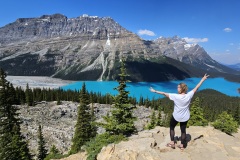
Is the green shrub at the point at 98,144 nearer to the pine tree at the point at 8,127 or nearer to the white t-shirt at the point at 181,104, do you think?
the white t-shirt at the point at 181,104

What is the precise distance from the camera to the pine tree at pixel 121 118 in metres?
18.7

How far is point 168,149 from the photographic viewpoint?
14102 mm

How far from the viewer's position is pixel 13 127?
32.5 meters

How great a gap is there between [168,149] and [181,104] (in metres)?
3.42

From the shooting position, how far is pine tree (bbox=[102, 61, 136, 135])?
18703mm

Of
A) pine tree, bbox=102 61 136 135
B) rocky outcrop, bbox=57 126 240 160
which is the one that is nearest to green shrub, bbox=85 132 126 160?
rocky outcrop, bbox=57 126 240 160

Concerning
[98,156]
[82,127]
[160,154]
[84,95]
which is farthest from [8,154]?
[160,154]

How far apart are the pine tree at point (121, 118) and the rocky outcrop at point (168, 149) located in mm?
2217

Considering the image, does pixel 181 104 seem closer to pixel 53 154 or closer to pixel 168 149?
pixel 168 149

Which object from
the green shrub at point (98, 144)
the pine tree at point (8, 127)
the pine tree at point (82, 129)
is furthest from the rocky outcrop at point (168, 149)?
the pine tree at point (82, 129)

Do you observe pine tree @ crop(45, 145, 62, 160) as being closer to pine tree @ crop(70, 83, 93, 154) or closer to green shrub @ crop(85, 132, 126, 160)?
pine tree @ crop(70, 83, 93, 154)

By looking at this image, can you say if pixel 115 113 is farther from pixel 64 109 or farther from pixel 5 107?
pixel 64 109

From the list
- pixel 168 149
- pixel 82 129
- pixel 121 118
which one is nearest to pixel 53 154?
pixel 82 129

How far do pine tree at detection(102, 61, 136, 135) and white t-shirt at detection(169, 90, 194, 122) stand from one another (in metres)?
6.53
